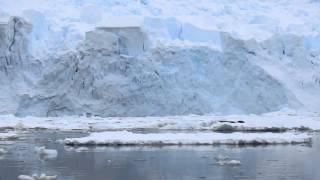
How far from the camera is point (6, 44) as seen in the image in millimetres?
23188

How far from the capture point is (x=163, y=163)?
10375 mm

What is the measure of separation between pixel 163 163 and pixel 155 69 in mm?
11621

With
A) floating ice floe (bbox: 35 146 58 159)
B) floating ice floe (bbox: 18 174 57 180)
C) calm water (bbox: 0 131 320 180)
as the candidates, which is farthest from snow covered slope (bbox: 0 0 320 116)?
floating ice floe (bbox: 18 174 57 180)

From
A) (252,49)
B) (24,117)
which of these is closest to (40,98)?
(24,117)

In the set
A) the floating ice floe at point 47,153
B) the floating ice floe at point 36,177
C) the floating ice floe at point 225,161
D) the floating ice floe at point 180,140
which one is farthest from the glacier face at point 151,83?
the floating ice floe at point 36,177

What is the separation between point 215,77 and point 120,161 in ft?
39.9

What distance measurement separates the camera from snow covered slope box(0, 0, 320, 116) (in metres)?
21.6

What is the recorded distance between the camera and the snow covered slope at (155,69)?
850 inches

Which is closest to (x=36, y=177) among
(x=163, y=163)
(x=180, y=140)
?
(x=163, y=163)

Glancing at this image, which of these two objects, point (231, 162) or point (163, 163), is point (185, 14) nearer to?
point (163, 163)

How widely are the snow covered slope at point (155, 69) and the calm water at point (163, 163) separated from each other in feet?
26.9

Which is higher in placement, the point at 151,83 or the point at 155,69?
the point at 155,69

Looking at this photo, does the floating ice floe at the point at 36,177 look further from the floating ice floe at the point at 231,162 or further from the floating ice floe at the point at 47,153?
the floating ice floe at the point at 231,162

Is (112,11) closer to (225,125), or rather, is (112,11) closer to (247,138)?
(225,125)
